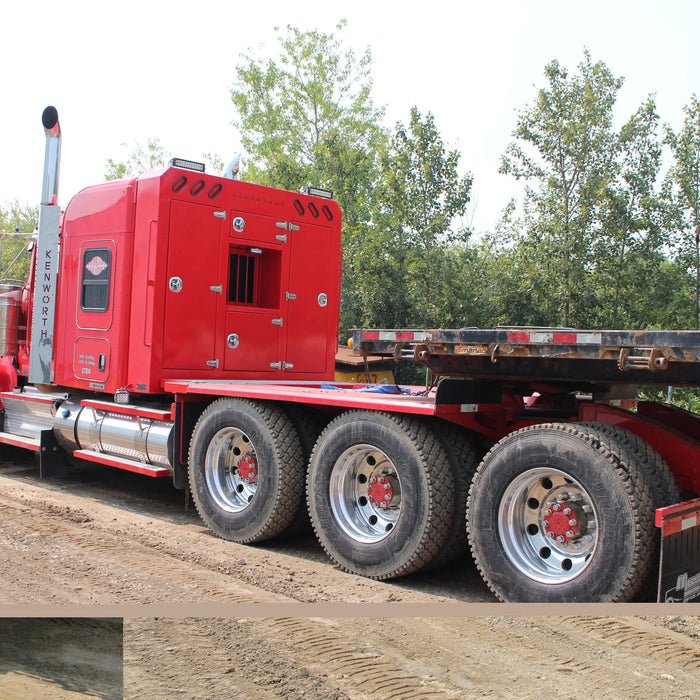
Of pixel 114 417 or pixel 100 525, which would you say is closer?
pixel 100 525

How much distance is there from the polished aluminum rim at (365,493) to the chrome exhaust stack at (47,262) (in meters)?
4.75

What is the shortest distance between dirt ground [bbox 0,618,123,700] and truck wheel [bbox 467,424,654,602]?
2.90m

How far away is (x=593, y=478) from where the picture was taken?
14.2ft

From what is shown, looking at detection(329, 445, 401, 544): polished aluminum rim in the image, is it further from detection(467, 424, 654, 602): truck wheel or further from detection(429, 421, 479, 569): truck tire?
detection(467, 424, 654, 602): truck wheel

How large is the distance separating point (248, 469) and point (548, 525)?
287 centimetres

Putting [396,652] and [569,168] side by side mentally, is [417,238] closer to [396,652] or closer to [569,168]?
[569,168]

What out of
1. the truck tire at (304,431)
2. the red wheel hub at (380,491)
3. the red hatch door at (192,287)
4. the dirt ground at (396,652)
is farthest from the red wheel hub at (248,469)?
the dirt ground at (396,652)

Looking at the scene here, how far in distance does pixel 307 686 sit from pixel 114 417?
610 centimetres

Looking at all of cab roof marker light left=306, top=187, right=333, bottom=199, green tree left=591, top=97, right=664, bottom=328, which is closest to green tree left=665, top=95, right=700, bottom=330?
green tree left=591, top=97, right=664, bottom=328

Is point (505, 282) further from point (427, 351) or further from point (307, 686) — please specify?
point (307, 686)

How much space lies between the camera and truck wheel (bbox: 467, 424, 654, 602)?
165 inches

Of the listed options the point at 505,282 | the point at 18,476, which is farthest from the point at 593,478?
the point at 505,282

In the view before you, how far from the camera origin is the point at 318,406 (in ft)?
20.8

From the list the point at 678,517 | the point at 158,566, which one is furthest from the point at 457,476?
the point at 158,566
